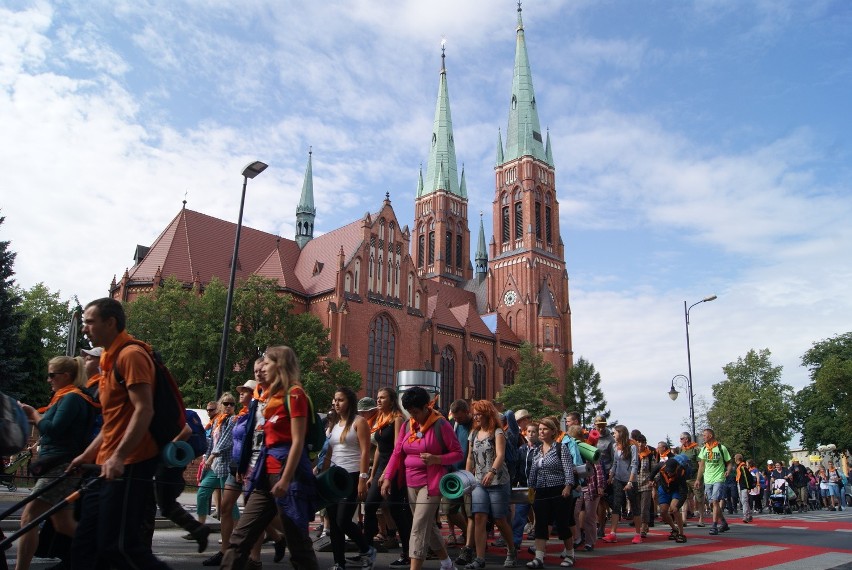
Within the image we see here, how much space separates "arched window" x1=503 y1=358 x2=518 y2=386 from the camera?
62375 mm

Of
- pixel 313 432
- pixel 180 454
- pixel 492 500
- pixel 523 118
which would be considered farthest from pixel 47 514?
pixel 523 118

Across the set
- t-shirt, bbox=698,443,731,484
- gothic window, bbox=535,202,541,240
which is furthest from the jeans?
gothic window, bbox=535,202,541,240

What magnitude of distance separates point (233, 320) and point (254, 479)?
3007 cm

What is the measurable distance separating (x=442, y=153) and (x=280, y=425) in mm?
78466

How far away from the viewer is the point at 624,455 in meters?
10.6

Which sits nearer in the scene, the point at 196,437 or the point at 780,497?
the point at 196,437

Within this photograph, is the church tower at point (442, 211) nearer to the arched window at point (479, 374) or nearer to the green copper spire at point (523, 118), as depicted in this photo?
the green copper spire at point (523, 118)

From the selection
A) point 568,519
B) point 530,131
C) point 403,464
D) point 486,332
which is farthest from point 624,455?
point 530,131

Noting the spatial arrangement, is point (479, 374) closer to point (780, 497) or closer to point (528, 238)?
point (528, 238)

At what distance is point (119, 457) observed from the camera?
372 centimetres

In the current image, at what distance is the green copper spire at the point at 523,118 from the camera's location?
71.6 meters

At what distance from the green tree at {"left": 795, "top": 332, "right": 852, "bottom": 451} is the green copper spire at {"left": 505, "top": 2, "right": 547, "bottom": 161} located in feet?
105

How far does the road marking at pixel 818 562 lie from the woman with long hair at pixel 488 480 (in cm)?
294

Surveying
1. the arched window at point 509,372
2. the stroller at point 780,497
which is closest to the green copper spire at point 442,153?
the arched window at point 509,372
